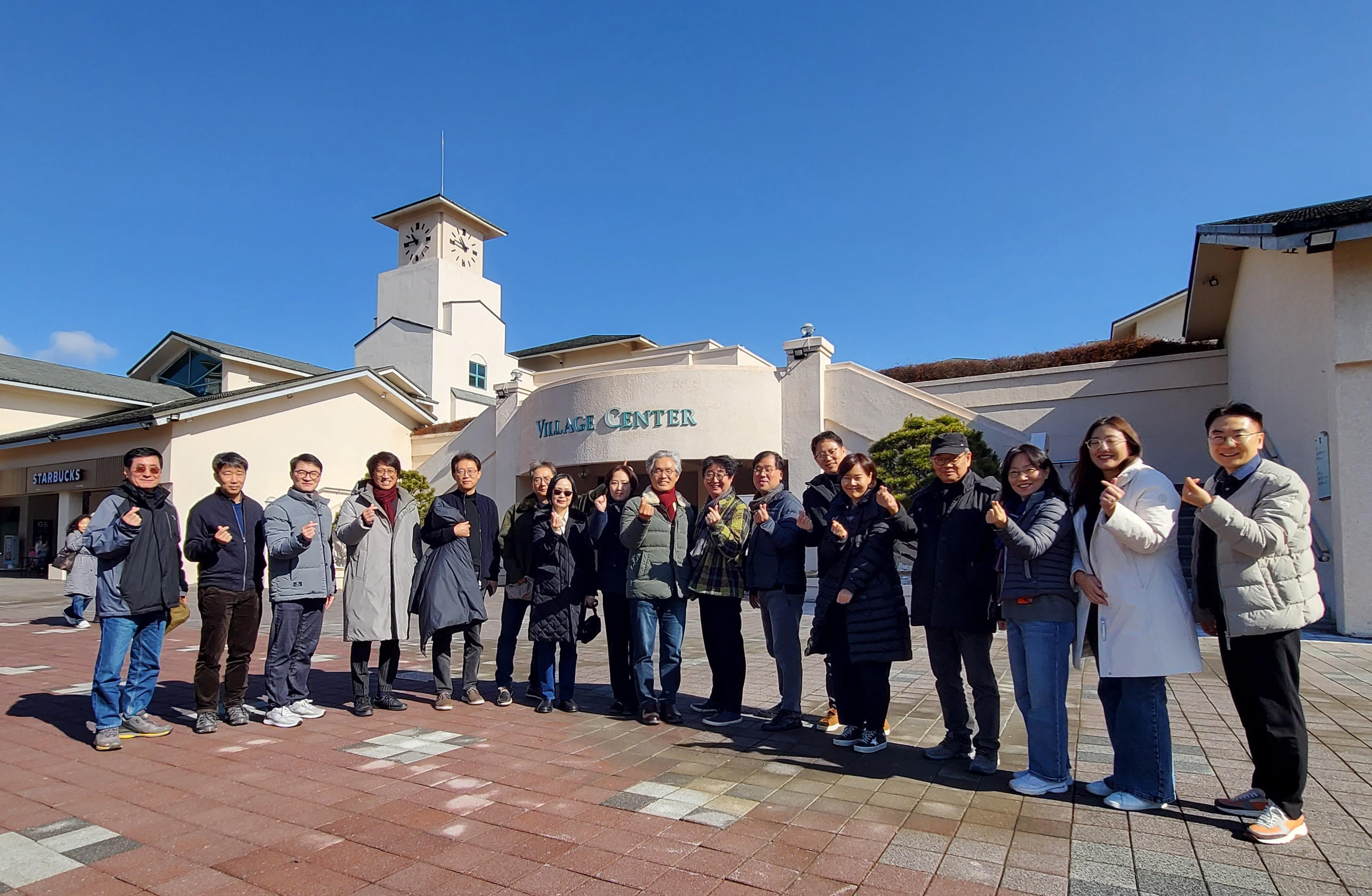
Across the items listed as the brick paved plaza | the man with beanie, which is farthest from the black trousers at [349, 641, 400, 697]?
the man with beanie

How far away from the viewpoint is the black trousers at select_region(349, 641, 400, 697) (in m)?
5.50

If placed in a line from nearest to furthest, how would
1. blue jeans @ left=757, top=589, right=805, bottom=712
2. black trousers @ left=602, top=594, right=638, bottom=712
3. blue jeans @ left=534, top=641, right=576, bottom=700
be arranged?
1. blue jeans @ left=757, top=589, right=805, bottom=712
2. black trousers @ left=602, top=594, right=638, bottom=712
3. blue jeans @ left=534, top=641, right=576, bottom=700

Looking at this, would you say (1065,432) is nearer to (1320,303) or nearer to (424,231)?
(1320,303)

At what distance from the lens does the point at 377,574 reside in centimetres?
556

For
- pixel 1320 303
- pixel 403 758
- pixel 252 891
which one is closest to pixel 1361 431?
pixel 1320 303

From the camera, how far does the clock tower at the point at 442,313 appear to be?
105 ft

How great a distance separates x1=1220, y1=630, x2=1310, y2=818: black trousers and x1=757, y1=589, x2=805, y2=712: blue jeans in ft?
7.72

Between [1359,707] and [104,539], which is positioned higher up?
[104,539]

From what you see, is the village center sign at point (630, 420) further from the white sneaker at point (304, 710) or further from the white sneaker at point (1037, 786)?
the white sneaker at point (1037, 786)

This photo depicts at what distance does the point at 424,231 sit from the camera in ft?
117

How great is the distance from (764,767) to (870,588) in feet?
3.72

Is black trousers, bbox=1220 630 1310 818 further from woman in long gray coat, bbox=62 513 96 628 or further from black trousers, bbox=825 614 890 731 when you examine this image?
woman in long gray coat, bbox=62 513 96 628

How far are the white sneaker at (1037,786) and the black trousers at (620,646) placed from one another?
8.81ft

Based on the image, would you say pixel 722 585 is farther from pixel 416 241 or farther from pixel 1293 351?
pixel 416 241
